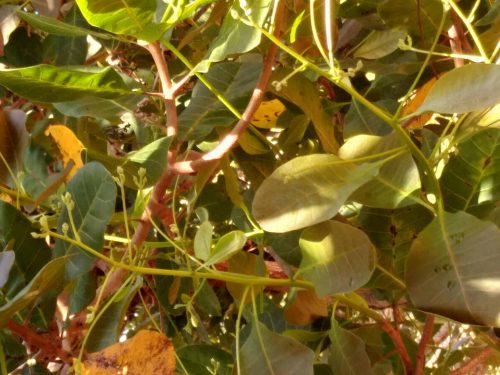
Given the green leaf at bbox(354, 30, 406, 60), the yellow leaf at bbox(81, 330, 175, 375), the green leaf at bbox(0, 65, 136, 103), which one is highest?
the green leaf at bbox(0, 65, 136, 103)

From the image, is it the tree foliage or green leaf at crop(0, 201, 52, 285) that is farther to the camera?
green leaf at crop(0, 201, 52, 285)

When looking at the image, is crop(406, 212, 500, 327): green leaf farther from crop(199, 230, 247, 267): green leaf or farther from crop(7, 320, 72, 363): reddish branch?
crop(7, 320, 72, 363): reddish branch

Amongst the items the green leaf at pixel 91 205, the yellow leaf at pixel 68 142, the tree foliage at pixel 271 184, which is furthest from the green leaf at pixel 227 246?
the yellow leaf at pixel 68 142

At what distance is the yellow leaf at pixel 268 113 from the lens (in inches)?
27.5

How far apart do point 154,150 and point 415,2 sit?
0.27 m

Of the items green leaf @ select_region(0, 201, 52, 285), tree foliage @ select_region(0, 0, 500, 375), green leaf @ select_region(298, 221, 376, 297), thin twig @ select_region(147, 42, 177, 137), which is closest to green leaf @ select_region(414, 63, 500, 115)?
tree foliage @ select_region(0, 0, 500, 375)

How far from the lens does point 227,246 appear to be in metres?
0.49

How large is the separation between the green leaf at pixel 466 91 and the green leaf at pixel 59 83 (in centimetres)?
25

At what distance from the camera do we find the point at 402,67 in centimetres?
66

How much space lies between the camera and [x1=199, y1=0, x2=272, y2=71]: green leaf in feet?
1.57

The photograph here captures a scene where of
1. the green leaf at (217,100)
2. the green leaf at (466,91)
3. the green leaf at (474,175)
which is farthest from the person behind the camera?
the green leaf at (217,100)

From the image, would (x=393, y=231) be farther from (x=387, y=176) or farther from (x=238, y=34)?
(x=238, y=34)

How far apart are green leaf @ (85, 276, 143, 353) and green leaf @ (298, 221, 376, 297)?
0.47 feet

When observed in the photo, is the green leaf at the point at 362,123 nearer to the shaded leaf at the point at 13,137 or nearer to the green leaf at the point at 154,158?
the green leaf at the point at 154,158
